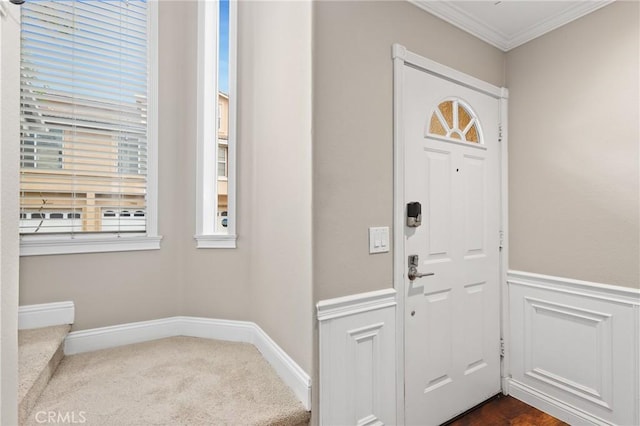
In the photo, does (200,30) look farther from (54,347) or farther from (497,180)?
(497,180)

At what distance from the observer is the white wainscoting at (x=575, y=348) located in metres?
1.67

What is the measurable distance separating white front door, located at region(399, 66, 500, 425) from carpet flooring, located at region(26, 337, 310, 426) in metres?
0.81

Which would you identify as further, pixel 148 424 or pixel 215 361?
pixel 215 361

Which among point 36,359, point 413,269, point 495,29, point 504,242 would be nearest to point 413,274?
point 413,269

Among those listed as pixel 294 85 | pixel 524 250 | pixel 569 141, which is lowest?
pixel 524 250

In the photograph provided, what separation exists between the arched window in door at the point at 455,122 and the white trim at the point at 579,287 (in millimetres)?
1001

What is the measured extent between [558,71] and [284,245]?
2087mm

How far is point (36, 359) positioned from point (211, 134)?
1597 mm

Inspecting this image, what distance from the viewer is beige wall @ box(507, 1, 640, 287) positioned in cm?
168

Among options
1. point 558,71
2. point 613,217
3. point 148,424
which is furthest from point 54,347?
point 558,71

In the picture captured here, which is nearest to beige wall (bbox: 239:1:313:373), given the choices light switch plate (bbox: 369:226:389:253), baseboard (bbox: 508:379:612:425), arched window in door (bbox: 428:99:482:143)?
light switch plate (bbox: 369:226:389:253)

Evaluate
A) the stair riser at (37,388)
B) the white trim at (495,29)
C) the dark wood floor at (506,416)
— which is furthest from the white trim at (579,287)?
the stair riser at (37,388)

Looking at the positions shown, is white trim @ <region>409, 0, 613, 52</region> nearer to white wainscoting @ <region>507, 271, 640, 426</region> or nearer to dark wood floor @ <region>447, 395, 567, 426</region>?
white wainscoting @ <region>507, 271, 640, 426</region>

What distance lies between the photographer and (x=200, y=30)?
217cm
